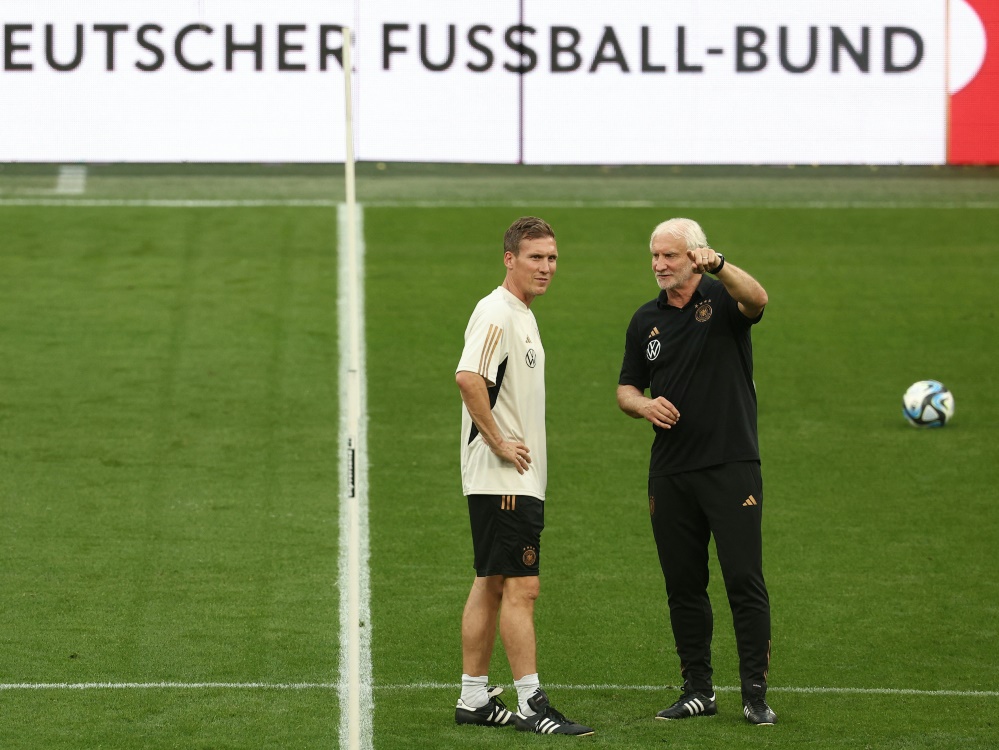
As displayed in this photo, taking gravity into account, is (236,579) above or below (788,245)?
below

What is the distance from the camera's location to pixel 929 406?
41.6 feet

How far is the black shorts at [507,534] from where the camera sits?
6.71 meters

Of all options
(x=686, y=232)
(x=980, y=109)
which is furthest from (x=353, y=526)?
(x=980, y=109)

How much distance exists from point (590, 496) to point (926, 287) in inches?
266

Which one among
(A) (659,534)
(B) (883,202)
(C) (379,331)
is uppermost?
(B) (883,202)

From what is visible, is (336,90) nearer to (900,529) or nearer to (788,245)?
(788,245)

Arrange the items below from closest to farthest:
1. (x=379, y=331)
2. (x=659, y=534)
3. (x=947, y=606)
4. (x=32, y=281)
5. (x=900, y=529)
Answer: (x=659, y=534), (x=947, y=606), (x=900, y=529), (x=379, y=331), (x=32, y=281)

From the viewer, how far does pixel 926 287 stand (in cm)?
1650

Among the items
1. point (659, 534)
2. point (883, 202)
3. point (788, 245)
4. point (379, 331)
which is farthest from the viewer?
point (883, 202)

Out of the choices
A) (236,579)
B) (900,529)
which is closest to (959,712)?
(900,529)

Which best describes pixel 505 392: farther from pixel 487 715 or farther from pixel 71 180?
pixel 71 180

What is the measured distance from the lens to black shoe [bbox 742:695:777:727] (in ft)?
22.7

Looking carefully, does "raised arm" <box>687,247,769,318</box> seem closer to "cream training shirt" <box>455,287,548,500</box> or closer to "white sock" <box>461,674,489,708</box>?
"cream training shirt" <box>455,287,548,500</box>

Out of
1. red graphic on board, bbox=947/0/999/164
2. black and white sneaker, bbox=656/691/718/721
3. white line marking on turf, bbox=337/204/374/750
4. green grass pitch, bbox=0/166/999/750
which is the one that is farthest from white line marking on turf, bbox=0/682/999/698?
red graphic on board, bbox=947/0/999/164
